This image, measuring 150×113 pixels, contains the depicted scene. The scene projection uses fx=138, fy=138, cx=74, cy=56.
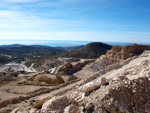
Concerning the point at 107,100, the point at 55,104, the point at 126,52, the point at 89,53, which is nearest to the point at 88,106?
the point at 107,100

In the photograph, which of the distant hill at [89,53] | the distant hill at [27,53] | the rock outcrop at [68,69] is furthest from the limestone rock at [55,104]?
the distant hill at [27,53]

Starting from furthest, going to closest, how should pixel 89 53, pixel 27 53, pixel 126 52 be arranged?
pixel 27 53 → pixel 89 53 → pixel 126 52

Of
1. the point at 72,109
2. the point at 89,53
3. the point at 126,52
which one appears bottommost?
the point at 89,53

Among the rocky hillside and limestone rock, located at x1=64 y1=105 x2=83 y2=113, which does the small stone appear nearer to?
the rocky hillside

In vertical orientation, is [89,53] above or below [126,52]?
below

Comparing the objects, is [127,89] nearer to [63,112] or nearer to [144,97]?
[144,97]

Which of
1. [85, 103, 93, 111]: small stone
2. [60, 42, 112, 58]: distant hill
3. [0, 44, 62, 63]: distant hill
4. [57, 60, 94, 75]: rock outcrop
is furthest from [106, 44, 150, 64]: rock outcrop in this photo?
[0, 44, 62, 63]: distant hill

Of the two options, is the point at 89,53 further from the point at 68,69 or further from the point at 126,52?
the point at 126,52

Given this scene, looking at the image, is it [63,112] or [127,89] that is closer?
[63,112]

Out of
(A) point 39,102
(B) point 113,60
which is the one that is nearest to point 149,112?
(A) point 39,102

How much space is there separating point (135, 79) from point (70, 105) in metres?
3.05

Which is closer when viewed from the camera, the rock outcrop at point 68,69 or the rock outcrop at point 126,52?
the rock outcrop at point 126,52

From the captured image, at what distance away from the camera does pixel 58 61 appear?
142 ft

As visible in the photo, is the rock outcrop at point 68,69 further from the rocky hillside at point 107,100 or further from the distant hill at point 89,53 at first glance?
the distant hill at point 89,53
